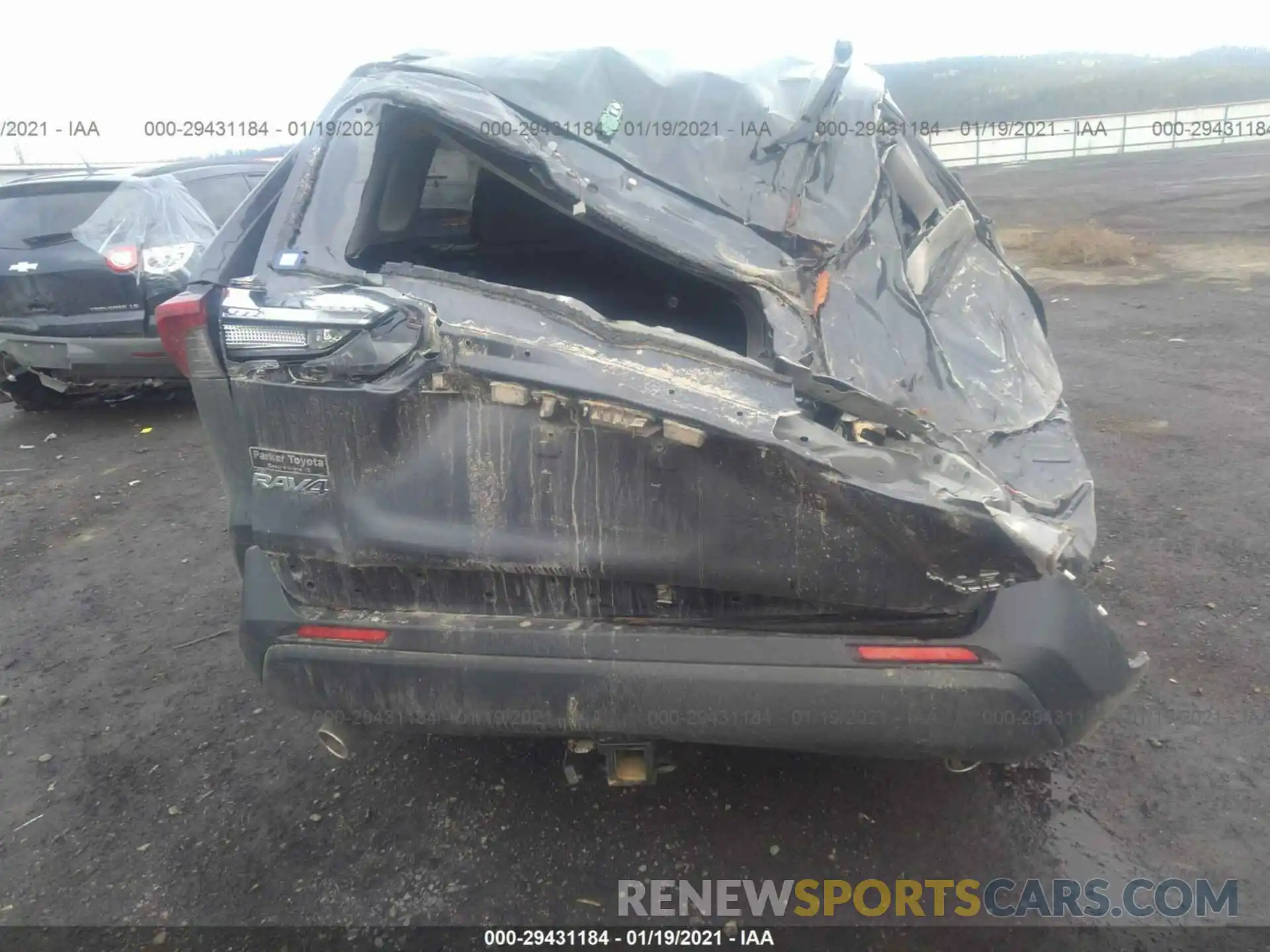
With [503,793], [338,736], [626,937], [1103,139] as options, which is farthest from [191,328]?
[1103,139]

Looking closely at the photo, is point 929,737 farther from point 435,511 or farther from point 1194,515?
point 1194,515

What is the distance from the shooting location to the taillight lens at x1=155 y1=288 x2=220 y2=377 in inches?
85.8

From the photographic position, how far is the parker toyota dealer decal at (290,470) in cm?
206

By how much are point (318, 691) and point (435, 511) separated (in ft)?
1.75

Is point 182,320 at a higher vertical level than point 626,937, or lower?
higher

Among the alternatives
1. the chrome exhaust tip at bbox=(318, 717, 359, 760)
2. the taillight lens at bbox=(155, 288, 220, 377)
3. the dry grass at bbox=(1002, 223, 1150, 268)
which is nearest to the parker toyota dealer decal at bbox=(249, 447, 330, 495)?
the taillight lens at bbox=(155, 288, 220, 377)

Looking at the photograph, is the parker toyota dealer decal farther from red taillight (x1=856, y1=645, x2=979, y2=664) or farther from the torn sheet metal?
red taillight (x1=856, y1=645, x2=979, y2=664)

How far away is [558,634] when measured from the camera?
1994mm

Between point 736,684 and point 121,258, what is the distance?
229 inches

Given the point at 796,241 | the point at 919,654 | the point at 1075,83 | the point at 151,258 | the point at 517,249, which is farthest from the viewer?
the point at 1075,83

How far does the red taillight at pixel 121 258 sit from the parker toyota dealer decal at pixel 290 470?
15.6 ft

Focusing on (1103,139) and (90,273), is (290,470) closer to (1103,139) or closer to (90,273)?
(90,273)

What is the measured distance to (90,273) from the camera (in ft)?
19.5

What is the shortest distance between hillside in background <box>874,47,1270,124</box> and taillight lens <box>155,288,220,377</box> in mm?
30056
